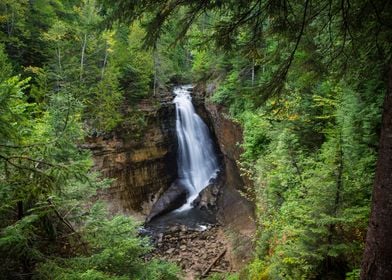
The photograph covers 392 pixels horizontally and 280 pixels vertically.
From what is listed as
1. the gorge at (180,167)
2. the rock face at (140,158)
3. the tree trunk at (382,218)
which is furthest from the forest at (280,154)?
the rock face at (140,158)

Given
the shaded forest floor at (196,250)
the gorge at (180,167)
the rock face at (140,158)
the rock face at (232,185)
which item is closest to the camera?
the rock face at (232,185)

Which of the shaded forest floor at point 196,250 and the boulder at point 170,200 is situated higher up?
the boulder at point 170,200

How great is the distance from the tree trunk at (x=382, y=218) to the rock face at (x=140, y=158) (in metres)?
16.7

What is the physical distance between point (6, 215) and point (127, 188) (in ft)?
46.0

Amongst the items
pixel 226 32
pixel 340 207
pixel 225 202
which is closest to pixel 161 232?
pixel 225 202

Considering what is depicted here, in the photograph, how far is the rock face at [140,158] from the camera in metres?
19.8

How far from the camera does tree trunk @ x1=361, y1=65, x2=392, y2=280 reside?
11.0 ft

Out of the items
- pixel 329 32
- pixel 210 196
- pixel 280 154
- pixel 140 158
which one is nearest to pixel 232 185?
pixel 210 196

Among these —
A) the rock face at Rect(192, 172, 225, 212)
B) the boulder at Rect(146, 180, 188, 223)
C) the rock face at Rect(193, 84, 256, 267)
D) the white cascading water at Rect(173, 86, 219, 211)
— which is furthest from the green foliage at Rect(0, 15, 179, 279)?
the white cascading water at Rect(173, 86, 219, 211)

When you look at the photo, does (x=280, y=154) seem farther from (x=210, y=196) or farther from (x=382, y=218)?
(x=210, y=196)

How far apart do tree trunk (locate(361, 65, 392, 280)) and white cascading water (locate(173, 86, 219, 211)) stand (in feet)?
63.6

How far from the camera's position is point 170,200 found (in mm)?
21438

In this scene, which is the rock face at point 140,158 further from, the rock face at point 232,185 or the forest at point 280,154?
the forest at point 280,154

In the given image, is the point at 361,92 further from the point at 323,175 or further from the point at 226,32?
the point at 226,32
